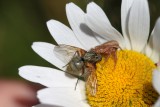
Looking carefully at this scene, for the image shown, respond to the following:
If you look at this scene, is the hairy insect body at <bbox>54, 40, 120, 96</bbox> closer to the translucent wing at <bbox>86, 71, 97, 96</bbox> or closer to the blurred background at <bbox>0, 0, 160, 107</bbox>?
the translucent wing at <bbox>86, 71, 97, 96</bbox>

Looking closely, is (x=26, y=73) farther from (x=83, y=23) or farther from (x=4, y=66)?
(x=4, y=66)

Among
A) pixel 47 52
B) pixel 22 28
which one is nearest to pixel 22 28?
pixel 22 28

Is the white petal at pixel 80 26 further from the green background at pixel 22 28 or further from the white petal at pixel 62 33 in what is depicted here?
the green background at pixel 22 28

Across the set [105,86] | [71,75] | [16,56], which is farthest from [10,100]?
[16,56]

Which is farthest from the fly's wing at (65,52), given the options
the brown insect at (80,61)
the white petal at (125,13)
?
the white petal at (125,13)

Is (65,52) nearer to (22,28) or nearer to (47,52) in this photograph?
(47,52)

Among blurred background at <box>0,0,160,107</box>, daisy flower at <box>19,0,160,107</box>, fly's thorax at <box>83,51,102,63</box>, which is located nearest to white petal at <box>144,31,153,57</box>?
daisy flower at <box>19,0,160,107</box>
